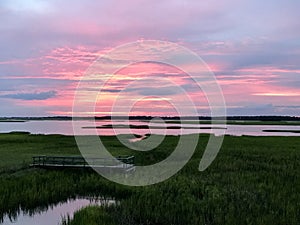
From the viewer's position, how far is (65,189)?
19.6 m

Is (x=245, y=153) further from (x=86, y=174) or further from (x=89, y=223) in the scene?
(x=89, y=223)

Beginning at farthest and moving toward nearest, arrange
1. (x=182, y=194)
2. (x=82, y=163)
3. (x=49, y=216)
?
(x=82, y=163) → (x=182, y=194) → (x=49, y=216)

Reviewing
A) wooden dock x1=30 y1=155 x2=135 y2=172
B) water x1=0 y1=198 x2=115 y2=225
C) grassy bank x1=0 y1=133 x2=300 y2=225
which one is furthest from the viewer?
wooden dock x1=30 y1=155 x2=135 y2=172

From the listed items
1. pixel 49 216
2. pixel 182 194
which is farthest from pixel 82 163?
pixel 182 194

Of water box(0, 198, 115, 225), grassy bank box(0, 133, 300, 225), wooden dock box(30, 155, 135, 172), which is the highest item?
wooden dock box(30, 155, 135, 172)

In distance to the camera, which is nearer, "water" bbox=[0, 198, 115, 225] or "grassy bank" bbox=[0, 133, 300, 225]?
"grassy bank" bbox=[0, 133, 300, 225]

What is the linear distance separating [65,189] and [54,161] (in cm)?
697

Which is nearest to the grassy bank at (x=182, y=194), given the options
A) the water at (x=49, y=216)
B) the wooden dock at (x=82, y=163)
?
the water at (x=49, y=216)

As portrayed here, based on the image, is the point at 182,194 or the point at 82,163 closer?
the point at 182,194

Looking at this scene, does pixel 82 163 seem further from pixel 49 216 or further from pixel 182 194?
pixel 182 194

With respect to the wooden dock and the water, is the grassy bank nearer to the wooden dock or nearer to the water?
the water

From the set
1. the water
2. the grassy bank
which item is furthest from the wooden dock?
the water

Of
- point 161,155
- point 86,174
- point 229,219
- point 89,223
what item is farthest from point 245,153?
point 89,223

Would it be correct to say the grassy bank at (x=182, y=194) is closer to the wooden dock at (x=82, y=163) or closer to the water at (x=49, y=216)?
the water at (x=49, y=216)
